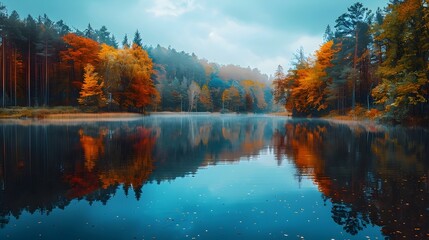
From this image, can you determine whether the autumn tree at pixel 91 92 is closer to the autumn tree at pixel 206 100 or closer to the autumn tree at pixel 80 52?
the autumn tree at pixel 80 52

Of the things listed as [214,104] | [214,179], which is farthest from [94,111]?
[214,104]

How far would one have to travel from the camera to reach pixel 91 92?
57.2 m

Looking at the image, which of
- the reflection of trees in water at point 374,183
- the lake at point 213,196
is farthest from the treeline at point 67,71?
the reflection of trees in water at point 374,183

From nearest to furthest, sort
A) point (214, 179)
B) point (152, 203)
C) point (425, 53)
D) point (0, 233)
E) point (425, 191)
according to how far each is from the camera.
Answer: point (0, 233)
point (152, 203)
point (425, 191)
point (214, 179)
point (425, 53)

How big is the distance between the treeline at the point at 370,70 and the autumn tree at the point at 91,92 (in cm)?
3676

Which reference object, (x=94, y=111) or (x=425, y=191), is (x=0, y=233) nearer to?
(x=425, y=191)

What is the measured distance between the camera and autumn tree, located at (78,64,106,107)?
188ft

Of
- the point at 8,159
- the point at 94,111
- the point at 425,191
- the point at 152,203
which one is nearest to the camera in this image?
the point at 152,203

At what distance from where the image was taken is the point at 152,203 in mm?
8609

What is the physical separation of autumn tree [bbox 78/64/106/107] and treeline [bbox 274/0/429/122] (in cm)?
3676

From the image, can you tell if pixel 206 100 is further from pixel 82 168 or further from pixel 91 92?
pixel 82 168

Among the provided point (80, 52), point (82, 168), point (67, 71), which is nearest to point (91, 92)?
point (80, 52)

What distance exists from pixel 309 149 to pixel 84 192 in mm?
13073

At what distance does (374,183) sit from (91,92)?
53383 millimetres
